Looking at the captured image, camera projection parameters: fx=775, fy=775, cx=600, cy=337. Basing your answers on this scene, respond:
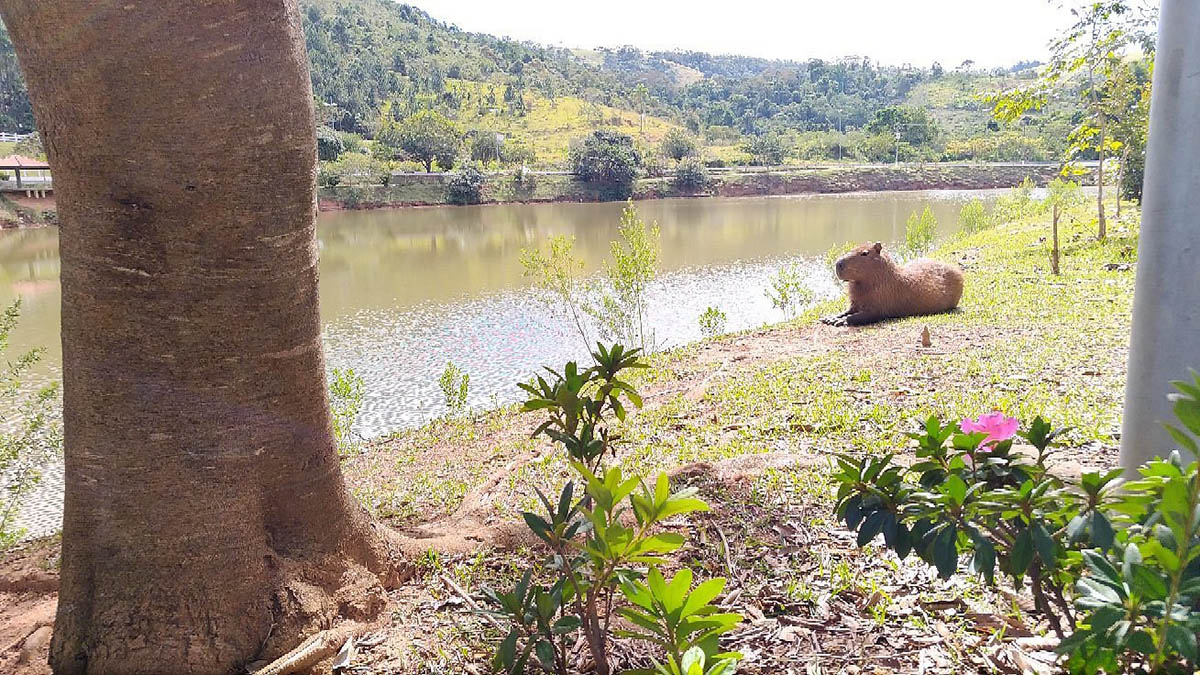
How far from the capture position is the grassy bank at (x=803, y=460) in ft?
6.35

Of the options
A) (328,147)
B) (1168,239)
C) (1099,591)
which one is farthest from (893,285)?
(328,147)

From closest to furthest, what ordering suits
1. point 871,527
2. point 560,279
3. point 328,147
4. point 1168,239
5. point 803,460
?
1. point 871,527
2. point 1168,239
3. point 803,460
4. point 560,279
5. point 328,147

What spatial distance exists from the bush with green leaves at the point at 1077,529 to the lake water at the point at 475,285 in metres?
8.11

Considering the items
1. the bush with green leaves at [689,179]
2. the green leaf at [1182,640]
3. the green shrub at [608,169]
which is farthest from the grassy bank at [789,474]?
the bush with green leaves at [689,179]

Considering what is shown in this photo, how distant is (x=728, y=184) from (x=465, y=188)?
57.5 ft

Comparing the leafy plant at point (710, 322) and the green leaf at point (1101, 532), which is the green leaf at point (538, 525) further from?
the leafy plant at point (710, 322)

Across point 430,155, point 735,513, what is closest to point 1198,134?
point 735,513

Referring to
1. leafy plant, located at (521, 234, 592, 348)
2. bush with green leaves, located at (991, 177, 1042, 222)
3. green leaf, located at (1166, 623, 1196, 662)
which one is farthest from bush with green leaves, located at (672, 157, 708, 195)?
green leaf, located at (1166, 623, 1196, 662)

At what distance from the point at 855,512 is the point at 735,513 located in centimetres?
140

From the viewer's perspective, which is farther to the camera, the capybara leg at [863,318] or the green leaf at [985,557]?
the capybara leg at [863,318]

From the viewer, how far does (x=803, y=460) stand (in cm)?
356

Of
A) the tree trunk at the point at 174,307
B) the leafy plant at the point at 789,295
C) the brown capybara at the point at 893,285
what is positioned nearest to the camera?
the tree trunk at the point at 174,307

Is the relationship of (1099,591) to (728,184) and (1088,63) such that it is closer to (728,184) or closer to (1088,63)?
(1088,63)

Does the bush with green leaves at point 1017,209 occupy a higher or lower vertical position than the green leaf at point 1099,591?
lower
